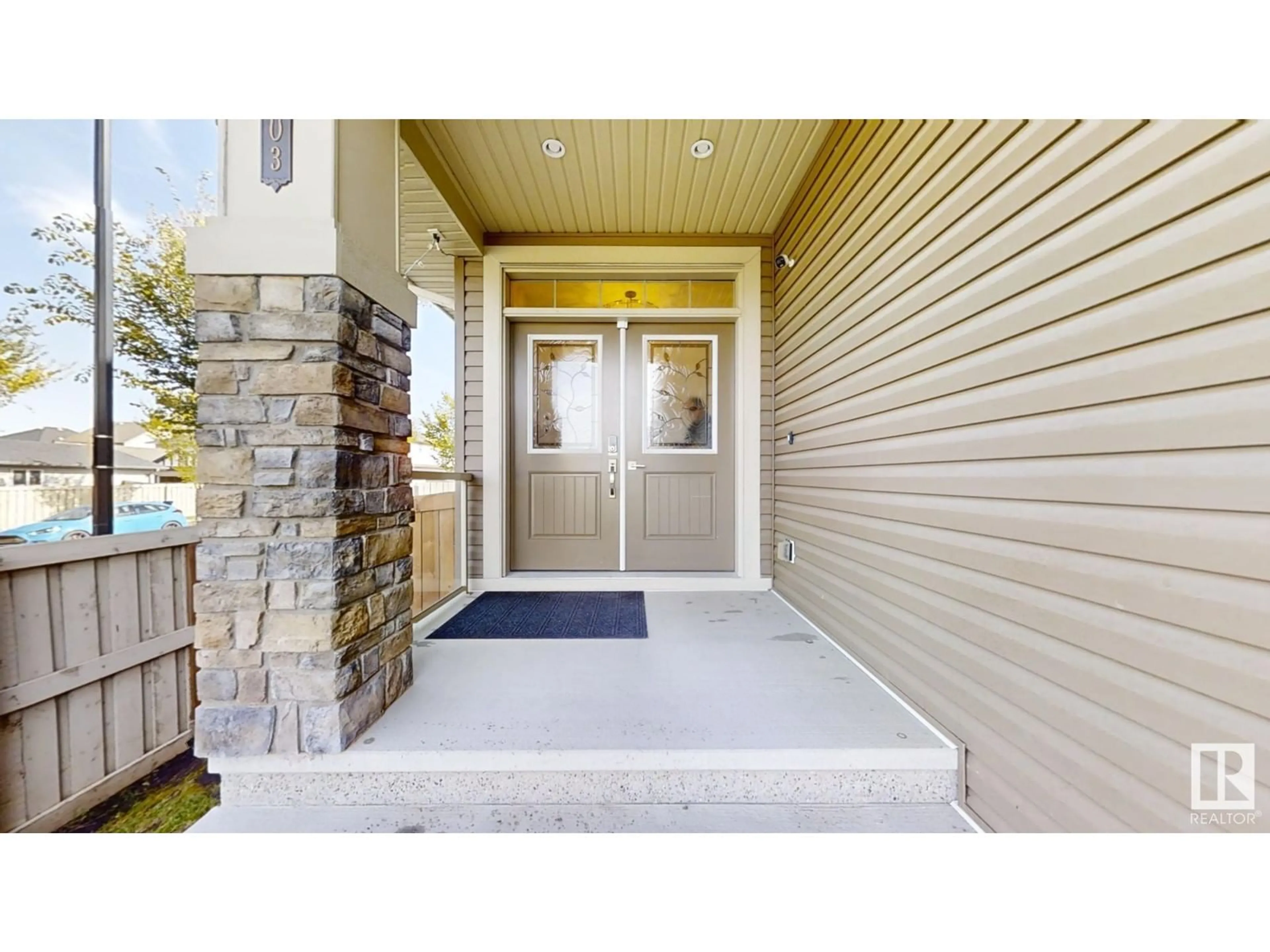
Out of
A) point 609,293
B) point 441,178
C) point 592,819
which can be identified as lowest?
point 592,819

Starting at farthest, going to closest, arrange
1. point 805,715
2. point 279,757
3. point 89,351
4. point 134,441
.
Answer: point 134,441 < point 89,351 < point 805,715 < point 279,757

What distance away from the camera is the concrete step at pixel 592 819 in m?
1.27

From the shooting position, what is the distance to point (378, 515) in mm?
1570

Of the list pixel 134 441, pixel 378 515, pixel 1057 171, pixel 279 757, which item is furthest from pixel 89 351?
pixel 1057 171

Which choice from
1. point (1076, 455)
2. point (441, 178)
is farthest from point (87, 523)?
point (1076, 455)

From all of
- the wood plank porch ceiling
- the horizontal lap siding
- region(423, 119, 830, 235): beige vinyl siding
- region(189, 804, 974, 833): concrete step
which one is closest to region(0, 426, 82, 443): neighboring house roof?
region(189, 804, 974, 833): concrete step

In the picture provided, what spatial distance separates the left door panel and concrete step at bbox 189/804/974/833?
2.16 m

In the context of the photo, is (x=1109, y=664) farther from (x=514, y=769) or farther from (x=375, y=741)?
(x=375, y=741)

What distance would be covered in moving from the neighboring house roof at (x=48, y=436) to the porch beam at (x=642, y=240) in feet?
8.18

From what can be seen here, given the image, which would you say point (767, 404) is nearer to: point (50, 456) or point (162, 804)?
point (50, 456)

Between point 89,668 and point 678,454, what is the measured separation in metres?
3.08

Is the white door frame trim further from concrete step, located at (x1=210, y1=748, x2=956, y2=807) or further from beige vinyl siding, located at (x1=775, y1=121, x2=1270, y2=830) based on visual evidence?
concrete step, located at (x1=210, y1=748, x2=956, y2=807)

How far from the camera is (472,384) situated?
3.38 metres
